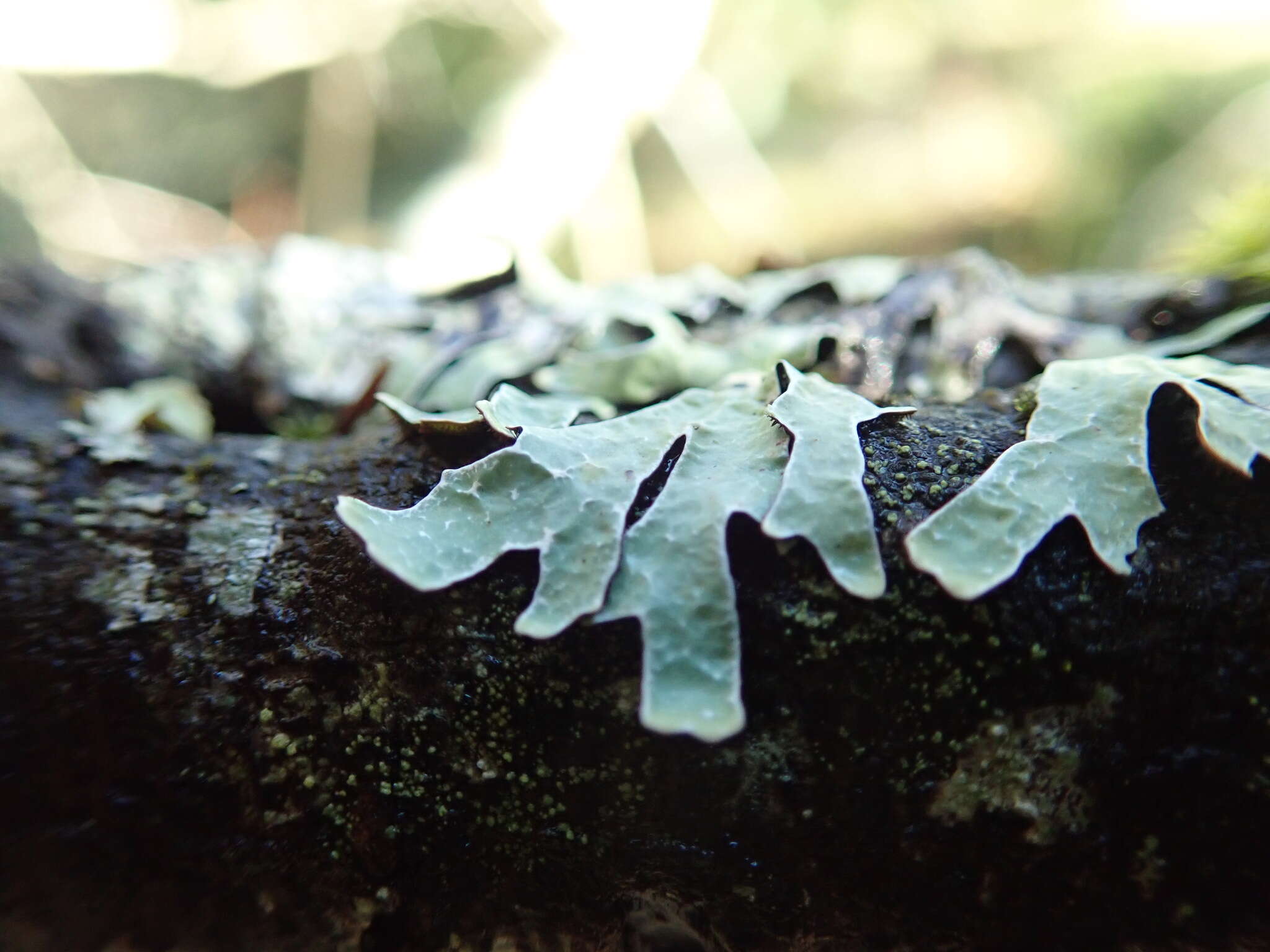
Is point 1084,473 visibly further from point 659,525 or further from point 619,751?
point 619,751

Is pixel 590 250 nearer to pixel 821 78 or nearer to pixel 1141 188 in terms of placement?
pixel 821 78

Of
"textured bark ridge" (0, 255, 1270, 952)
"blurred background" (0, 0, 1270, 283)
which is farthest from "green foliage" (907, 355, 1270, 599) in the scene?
"blurred background" (0, 0, 1270, 283)

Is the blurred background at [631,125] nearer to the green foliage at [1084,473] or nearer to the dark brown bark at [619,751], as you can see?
the green foliage at [1084,473]

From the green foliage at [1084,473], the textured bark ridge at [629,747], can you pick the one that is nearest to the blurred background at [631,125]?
the green foliage at [1084,473]

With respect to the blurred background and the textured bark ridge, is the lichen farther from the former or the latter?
the blurred background

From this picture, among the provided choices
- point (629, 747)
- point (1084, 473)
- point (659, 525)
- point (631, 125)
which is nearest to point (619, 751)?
point (629, 747)
